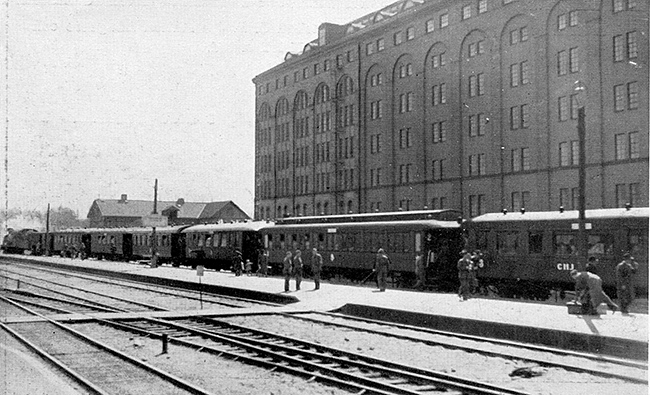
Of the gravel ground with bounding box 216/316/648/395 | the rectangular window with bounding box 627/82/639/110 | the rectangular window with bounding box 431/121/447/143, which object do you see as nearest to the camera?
the gravel ground with bounding box 216/316/648/395

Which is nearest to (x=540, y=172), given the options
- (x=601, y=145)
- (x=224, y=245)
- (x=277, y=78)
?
(x=601, y=145)

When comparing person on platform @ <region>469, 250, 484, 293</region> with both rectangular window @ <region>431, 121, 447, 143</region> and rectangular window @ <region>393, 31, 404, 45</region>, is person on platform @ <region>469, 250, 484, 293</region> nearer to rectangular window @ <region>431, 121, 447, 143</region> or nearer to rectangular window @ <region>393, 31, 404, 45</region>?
rectangular window @ <region>431, 121, 447, 143</region>

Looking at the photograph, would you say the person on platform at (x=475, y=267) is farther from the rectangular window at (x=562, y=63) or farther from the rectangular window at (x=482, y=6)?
the rectangular window at (x=482, y=6)

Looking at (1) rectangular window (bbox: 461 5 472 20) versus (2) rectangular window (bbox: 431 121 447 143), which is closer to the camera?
(1) rectangular window (bbox: 461 5 472 20)

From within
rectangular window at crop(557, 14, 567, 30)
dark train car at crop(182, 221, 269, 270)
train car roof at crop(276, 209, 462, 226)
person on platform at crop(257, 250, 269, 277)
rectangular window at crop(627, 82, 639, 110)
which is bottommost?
person on platform at crop(257, 250, 269, 277)

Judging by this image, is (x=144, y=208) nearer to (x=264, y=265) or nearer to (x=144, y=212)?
(x=144, y=212)

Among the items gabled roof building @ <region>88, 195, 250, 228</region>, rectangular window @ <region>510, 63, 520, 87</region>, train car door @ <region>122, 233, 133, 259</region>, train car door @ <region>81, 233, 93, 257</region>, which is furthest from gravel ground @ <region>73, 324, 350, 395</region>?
gabled roof building @ <region>88, 195, 250, 228</region>

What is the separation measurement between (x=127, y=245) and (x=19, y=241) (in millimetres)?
34483

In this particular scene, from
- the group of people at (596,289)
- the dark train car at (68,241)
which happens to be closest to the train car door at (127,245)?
the dark train car at (68,241)

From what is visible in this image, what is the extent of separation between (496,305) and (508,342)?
251 inches

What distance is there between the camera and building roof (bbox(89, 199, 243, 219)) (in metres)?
115

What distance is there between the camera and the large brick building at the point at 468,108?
40875 mm

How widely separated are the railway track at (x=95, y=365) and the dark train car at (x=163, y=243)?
108ft

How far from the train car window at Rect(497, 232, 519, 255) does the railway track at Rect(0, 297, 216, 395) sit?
15.4 m
